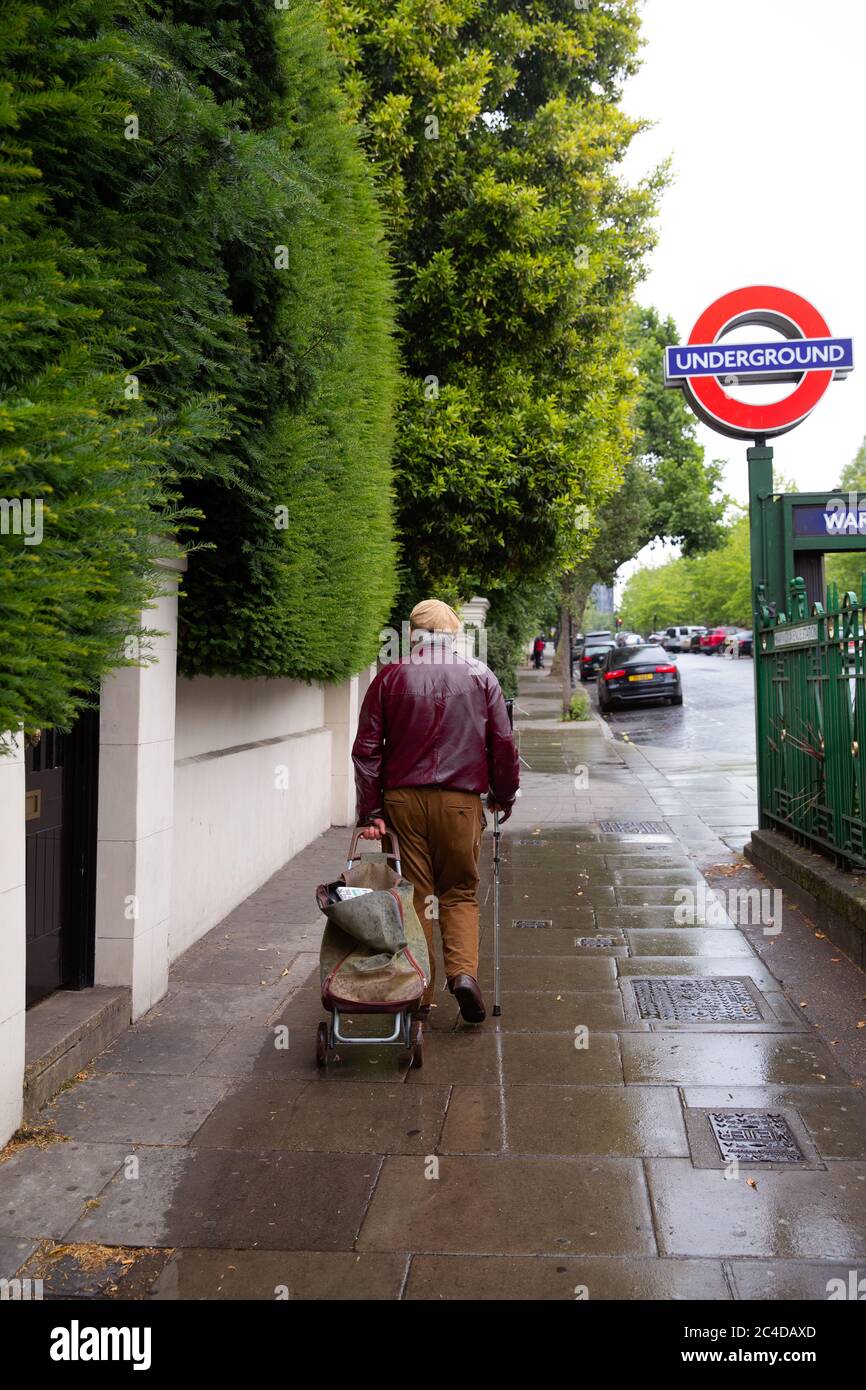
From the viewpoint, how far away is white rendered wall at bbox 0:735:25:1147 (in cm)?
371

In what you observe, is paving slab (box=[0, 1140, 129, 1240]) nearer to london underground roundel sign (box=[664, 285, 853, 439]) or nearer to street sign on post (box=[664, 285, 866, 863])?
street sign on post (box=[664, 285, 866, 863])

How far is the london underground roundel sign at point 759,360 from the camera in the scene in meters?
8.95

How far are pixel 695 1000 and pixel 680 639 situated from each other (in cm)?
6716

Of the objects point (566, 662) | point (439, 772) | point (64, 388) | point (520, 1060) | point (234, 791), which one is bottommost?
point (520, 1060)

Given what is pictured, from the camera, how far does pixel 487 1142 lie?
3826mm

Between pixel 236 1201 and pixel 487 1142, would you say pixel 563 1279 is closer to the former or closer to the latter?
pixel 487 1142

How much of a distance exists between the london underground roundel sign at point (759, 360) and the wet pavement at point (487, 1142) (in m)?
4.63

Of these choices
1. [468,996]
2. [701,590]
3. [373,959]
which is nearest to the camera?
[373,959]

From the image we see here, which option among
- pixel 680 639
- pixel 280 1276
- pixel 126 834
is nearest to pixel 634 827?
pixel 126 834

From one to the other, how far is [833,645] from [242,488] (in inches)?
150

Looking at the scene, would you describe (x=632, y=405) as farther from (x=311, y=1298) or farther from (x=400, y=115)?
(x=311, y=1298)

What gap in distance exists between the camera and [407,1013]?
4516 millimetres

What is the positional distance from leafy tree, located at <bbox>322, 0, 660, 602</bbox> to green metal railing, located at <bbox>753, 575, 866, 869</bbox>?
374 centimetres

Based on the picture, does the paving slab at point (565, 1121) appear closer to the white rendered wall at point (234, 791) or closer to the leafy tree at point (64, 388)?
the leafy tree at point (64, 388)
